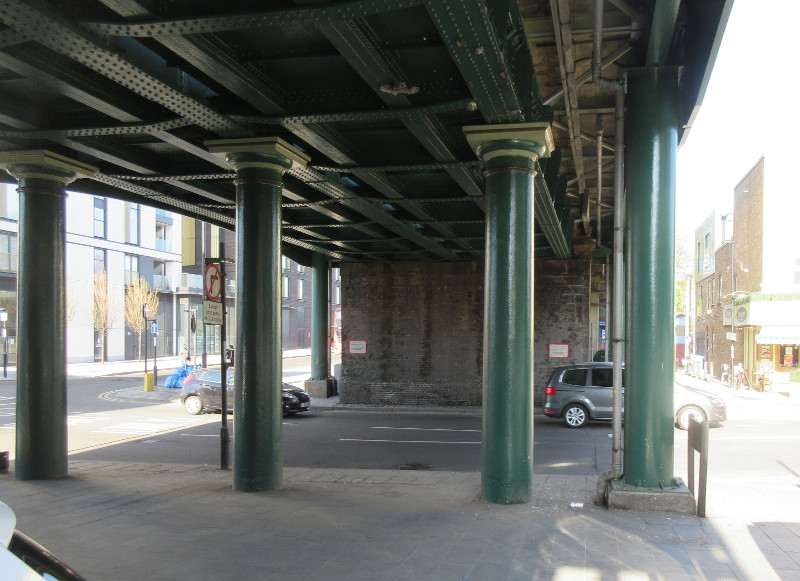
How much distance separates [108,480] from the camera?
10.7 m

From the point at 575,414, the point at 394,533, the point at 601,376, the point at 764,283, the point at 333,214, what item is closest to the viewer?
the point at 394,533

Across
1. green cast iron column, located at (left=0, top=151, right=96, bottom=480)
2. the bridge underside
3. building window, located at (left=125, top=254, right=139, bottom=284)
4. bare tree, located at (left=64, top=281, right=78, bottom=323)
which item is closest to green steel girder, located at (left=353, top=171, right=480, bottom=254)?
the bridge underside

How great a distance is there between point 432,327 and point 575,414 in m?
7.87

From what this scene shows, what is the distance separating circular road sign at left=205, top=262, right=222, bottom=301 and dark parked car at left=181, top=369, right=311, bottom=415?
31.6 feet

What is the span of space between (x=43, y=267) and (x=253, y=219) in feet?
11.4

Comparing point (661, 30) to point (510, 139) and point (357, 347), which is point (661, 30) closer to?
point (510, 139)

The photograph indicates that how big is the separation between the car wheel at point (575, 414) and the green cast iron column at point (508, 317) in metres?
9.88

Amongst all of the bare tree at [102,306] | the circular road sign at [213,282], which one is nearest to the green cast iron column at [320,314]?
the circular road sign at [213,282]

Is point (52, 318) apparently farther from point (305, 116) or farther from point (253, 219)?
point (305, 116)

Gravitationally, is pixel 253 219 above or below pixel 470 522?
above

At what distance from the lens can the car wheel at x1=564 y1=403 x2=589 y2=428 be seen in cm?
1814

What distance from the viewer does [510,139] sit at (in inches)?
342

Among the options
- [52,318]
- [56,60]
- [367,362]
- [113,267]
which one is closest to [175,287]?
[113,267]

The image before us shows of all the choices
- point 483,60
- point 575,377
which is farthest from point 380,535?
point 575,377
